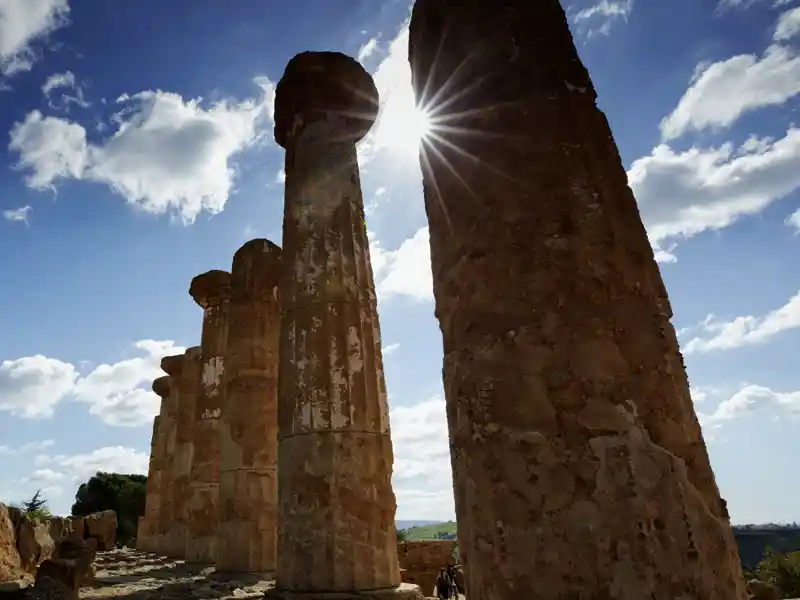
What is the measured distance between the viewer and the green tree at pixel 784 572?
81.0 ft

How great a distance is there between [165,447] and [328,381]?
1753 centimetres

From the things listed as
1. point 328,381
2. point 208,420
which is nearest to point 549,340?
point 328,381

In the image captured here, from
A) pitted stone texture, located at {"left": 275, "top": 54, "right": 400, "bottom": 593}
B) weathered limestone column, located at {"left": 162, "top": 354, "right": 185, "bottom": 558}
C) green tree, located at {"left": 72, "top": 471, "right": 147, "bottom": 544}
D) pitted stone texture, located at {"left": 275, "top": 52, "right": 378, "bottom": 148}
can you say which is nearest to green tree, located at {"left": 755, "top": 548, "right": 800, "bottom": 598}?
weathered limestone column, located at {"left": 162, "top": 354, "right": 185, "bottom": 558}

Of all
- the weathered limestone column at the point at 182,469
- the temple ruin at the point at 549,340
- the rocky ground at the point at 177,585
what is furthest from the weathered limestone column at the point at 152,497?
the temple ruin at the point at 549,340

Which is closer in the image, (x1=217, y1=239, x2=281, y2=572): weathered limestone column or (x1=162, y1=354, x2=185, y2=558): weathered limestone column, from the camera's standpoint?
(x1=217, y1=239, x2=281, y2=572): weathered limestone column

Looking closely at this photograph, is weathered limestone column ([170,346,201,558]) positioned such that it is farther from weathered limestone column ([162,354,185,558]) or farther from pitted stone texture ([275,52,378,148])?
pitted stone texture ([275,52,378,148])

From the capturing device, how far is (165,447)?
882 inches

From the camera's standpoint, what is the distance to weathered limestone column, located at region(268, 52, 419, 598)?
6730 mm

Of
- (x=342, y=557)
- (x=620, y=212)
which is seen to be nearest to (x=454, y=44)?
(x=620, y=212)

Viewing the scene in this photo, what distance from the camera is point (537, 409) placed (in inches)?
88.7

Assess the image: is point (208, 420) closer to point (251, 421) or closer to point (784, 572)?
point (251, 421)

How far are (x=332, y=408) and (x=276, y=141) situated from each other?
491 centimetres

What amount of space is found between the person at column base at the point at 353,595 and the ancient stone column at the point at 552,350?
4.50 meters

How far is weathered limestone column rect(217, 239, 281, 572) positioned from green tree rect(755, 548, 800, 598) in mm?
23503
